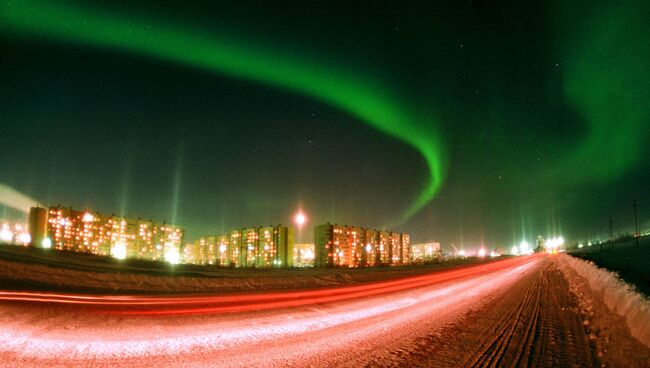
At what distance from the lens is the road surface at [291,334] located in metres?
6.32

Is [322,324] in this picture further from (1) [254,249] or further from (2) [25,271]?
(1) [254,249]

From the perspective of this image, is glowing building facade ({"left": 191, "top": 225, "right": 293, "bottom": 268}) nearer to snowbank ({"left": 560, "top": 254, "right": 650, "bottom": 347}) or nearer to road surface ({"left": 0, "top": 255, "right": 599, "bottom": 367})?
road surface ({"left": 0, "top": 255, "right": 599, "bottom": 367})

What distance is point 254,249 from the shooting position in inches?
5615

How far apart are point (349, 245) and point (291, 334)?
467ft

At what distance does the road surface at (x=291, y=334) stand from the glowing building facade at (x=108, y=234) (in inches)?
Result: 4667

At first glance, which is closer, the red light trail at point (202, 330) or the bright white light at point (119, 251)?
the red light trail at point (202, 330)

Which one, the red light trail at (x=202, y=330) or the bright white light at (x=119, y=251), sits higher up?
the red light trail at (x=202, y=330)

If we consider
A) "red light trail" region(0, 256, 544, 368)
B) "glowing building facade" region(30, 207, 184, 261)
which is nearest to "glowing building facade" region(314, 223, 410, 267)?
"glowing building facade" region(30, 207, 184, 261)

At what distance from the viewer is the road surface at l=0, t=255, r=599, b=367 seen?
632cm

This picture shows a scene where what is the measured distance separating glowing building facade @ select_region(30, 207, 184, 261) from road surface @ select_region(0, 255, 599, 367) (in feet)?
389

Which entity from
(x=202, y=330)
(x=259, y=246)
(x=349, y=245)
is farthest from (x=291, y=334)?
(x=349, y=245)

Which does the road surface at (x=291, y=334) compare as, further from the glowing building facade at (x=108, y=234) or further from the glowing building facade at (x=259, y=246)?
the glowing building facade at (x=108, y=234)

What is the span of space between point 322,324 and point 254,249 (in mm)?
137255

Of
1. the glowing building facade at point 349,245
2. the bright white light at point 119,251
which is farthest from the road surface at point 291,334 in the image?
the glowing building facade at point 349,245
